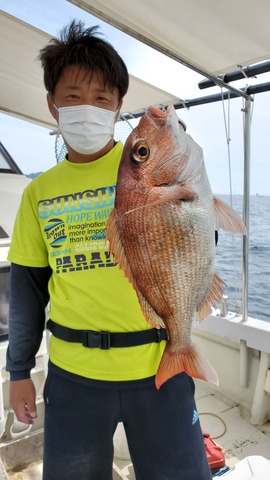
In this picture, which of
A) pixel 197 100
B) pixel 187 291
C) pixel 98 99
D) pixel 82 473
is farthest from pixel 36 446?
pixel 197 100

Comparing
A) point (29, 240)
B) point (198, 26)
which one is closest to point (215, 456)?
point (29, 240)

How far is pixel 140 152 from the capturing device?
1.17 m

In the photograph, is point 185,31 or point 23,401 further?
point 185,31

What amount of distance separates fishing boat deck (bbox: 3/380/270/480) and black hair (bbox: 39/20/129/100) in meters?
2.36

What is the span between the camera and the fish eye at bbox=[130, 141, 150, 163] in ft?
3.81

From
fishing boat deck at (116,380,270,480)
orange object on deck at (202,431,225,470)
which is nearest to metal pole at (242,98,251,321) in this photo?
fishing boat deck at (116,380,270,480)

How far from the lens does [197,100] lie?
3.46 metres

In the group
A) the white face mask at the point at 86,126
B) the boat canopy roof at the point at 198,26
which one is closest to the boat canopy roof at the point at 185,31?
the boat canopy roof at the point at 198,26

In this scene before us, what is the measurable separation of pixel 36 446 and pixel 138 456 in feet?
5.69

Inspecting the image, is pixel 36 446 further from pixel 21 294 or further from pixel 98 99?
pixel 98 99

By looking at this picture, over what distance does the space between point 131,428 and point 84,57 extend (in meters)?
1.55

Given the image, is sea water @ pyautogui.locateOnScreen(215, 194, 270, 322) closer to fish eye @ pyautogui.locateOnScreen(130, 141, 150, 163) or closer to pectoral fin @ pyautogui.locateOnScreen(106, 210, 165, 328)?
pectoral fin @ pyautogui.locateOnScreen(106, 210, 165, 328)

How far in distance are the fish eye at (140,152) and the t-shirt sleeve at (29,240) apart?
70cm

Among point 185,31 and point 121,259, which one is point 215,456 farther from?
point 185,31
